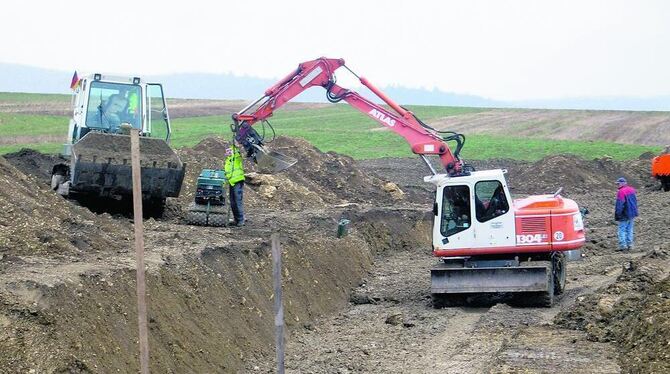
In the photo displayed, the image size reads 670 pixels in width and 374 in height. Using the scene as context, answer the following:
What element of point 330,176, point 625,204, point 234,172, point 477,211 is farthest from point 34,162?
point 625,204

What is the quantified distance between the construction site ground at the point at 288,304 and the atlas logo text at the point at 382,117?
8.38 feet

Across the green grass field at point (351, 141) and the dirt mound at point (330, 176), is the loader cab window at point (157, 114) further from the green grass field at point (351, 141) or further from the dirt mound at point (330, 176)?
the green grass field at point (351, 141)

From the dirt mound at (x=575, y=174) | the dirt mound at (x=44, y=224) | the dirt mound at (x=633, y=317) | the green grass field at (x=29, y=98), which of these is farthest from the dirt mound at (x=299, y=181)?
the green grass field at (x=29, y=98)

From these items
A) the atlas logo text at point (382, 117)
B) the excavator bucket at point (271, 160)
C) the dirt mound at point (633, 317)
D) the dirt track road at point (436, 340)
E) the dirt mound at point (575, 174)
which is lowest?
the dirt mound at point (575, 174)

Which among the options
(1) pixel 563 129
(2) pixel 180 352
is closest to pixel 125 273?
(2) pixel 180 352

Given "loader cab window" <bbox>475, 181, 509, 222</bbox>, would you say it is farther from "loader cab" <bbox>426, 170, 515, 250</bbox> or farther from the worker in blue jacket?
the worker in blue jacket

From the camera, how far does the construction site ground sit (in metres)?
10.5

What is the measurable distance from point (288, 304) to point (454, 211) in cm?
340

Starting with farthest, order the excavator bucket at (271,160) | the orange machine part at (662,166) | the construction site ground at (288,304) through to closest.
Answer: the orange machine part at (662,166), the excavator bucket at (271,160), the construction site ground at (288,304)

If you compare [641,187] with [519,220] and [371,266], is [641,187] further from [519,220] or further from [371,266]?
[519,220]

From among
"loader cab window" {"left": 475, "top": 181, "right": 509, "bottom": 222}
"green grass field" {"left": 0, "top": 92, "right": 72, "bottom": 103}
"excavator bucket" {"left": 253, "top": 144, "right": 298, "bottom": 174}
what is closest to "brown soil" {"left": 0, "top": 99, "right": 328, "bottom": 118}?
"green grass field" {"left": 0, "top": 92, "right": 72, "bottom": 103}

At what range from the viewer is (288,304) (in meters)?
15.6

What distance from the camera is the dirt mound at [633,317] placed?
10.8 m

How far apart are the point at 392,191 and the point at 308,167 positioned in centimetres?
268
